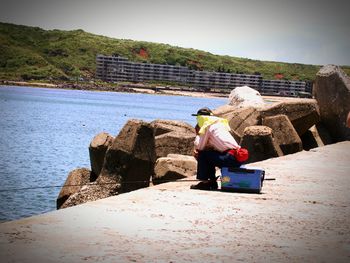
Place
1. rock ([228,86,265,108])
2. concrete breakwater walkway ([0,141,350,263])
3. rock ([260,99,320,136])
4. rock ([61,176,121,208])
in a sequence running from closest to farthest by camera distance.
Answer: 1. concrete breakwater walkway ([0,141,350,263])
2. rock ([61,176,121,208])
3. rock ([260,99,320,136])
4. rock ([228,86,265,108])

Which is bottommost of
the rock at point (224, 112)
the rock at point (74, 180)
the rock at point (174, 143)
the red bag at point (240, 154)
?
the rock at point (74, 180)

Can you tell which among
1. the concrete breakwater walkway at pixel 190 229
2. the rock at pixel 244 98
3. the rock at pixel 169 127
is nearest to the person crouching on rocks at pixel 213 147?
the concrete breakwater walkway at pixel 190 229

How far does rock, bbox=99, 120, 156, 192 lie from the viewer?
40.8 ft

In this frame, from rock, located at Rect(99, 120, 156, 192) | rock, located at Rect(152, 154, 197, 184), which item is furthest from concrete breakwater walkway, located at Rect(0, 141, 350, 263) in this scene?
rock, located at Rect(99, 120, 156, 192)

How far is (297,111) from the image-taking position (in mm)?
18156

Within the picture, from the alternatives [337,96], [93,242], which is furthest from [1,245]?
[337,96]

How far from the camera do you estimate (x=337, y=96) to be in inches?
816

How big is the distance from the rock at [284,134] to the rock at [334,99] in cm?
441

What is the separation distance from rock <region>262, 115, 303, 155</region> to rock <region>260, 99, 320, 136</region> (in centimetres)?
132

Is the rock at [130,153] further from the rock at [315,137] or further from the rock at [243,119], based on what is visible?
the rock at [315,137]

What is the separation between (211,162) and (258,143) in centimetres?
508

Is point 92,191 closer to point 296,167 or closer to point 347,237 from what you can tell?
point 296,167

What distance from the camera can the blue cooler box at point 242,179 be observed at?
914 cm

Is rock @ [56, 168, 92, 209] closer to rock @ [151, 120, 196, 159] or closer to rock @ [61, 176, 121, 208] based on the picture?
rock @ [151, 120, 196, 159]
